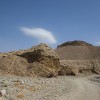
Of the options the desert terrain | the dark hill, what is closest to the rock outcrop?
the desert terrain

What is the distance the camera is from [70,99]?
55.5ft

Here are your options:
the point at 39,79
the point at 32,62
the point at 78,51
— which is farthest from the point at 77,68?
the point at 78,51

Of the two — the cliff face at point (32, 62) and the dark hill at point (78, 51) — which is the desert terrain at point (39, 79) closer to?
the cliff face at point (32, 62)

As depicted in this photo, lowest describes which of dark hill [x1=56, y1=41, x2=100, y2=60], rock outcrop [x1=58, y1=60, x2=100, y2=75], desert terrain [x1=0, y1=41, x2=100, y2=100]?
desert terrain [x1=0, y1=41, x2=100, y2=100]

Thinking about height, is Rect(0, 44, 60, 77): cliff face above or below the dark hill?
below

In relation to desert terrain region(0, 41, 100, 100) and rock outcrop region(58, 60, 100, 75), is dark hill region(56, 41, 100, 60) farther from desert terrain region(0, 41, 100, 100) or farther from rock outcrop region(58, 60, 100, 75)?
desert terrain region(0, 41, 100, 100)

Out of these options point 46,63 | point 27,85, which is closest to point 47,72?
point 46,63

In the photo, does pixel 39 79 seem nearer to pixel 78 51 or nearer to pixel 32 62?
pixel 32 62

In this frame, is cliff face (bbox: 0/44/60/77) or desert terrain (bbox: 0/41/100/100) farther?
cliff face (bbox: 0/44/60/77)

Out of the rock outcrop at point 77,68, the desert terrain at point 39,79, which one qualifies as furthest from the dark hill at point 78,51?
the desert terrain at point 39,79

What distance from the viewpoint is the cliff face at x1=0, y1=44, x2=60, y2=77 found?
27.3 meters

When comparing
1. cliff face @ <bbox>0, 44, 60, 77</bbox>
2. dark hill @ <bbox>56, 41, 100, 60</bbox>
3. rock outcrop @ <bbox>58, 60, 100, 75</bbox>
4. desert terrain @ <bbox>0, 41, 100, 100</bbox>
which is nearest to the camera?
desert terrain @ <bbox>0, 41, 100, 100</bbox>

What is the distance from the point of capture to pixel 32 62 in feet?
97.4

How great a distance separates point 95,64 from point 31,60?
43.6 m
